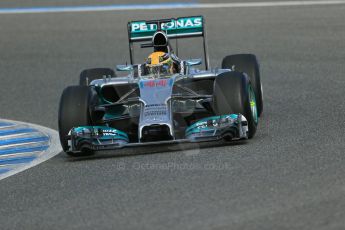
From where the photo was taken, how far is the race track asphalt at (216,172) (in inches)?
283

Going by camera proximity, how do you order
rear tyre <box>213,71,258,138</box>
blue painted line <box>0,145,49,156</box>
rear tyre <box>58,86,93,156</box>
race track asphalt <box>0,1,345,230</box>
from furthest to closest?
blue painted line <box>0,145,49,156</box> < rear tyre <box>58,86,93,156</box> < rear tyre <box>213,71,258,138</box> < race track asphalt <box>0,1,345,230</box>

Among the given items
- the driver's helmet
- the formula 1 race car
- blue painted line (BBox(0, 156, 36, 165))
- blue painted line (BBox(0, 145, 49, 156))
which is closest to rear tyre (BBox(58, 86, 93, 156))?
the formula 1 race car

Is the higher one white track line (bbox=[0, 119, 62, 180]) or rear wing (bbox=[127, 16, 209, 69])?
rear wing (bbox=[127, 16, 209, 69])

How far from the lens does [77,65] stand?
55.3 ft

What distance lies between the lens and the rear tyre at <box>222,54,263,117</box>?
11477mm

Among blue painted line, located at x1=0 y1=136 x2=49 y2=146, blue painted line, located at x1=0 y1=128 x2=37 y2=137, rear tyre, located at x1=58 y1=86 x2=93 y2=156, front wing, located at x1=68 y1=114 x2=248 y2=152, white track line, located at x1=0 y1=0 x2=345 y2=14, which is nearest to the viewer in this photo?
front wing, located at x1=68 y1=114 x2=248 y2=152

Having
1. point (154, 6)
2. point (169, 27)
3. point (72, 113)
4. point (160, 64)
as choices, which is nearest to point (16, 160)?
point (72, 113)

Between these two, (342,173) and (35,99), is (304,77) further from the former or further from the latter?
(342,173)

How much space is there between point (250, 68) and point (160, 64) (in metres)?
1.11

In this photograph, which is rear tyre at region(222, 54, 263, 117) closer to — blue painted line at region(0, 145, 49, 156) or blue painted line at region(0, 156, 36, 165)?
blue painted line at region(0, 145, 49, 156)

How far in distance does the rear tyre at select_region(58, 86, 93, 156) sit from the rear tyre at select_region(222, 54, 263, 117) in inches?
80.8

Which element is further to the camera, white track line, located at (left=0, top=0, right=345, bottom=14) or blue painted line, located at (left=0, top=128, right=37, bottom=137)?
white track line, located at (left=0, top=0, right=345, bottom=14)

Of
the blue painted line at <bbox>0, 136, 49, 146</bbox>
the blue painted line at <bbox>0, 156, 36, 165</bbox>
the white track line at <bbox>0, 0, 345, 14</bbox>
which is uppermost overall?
the white track line at <bbox>0, 0, 345, 14</bbox>

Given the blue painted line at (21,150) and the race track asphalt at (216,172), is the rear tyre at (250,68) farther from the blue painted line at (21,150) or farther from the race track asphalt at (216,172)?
the blue painted line at (21,150)
